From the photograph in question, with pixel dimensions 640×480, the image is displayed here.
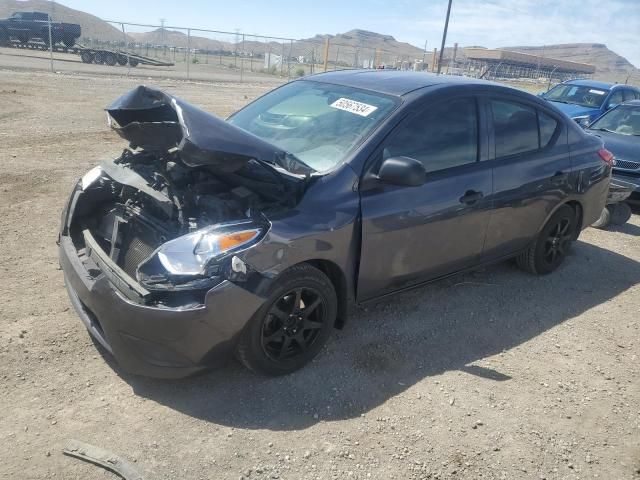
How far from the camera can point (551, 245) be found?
201 inches

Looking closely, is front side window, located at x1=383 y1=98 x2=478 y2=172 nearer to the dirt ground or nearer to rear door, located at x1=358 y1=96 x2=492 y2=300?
rear door, located at x1=358 y1=96 x2=492 y2=300

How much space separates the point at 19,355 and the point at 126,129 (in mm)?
1589

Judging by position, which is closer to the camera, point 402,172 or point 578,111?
point 402,172

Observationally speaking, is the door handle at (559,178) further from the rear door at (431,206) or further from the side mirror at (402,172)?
the side mirror at (402,172)

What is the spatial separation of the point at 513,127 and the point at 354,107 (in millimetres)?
1507

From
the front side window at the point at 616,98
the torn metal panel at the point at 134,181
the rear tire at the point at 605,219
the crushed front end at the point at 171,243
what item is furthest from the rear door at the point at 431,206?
the front side window at the point at 616,98

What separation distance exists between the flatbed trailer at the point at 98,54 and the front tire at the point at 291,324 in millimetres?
26432

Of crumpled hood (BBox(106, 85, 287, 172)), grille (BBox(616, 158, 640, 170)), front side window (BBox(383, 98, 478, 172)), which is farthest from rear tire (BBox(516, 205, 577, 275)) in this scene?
grille (BBox(616, 158, 640, 170))

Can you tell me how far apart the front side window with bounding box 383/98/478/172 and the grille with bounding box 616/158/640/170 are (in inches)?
199

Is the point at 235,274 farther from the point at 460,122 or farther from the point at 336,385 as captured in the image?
the point at 460,122

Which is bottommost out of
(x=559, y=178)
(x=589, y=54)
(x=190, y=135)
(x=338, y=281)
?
(x=338, y=281)

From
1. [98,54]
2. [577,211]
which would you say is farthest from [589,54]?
[577,211]

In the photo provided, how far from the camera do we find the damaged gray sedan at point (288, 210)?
280 cm

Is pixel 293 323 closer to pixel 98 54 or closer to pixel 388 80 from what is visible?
pixel 388 80
